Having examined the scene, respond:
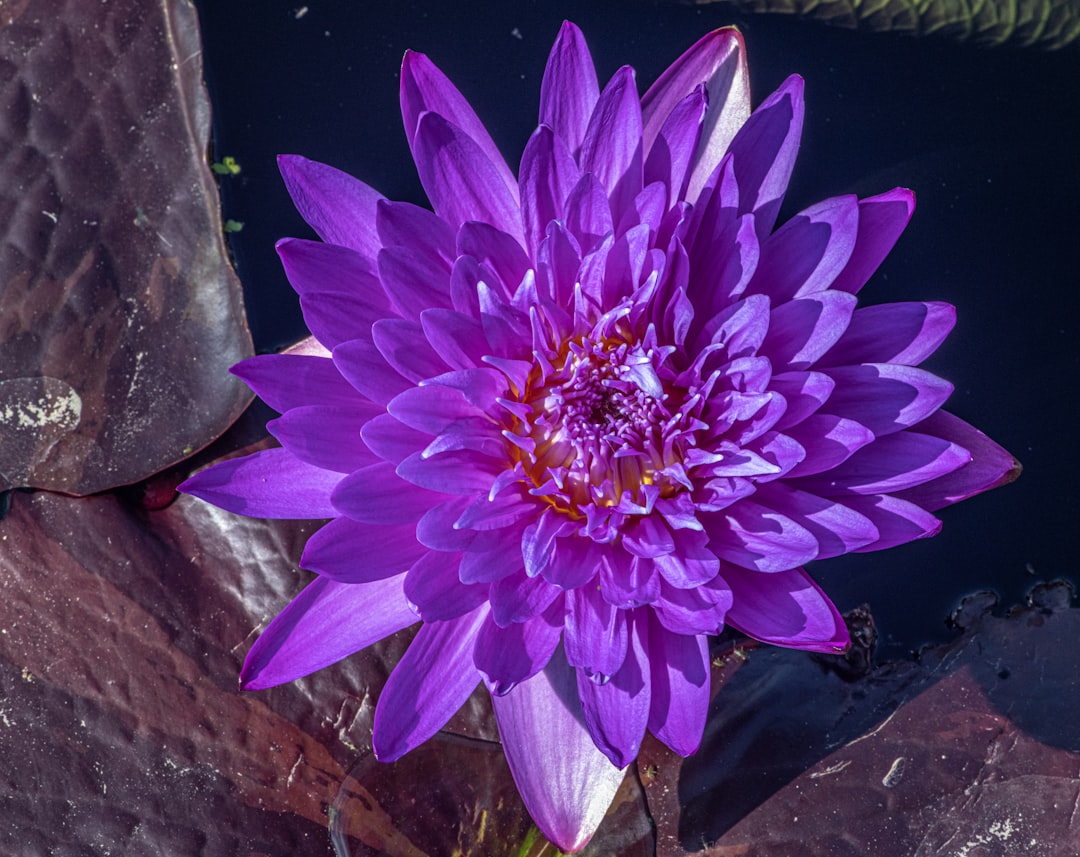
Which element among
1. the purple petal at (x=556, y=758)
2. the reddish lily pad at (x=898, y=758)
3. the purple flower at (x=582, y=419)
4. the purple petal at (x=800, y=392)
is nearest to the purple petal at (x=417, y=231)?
the purple flower at (x=582, y=419)

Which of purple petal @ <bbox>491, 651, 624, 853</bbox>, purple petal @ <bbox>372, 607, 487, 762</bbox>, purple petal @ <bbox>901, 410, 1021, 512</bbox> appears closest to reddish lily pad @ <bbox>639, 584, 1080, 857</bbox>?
purple petal @ <bbox>491, 651, 624, 853</bbox>

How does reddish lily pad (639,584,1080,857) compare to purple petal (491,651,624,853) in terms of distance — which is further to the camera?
reddish lily pad (639,584,1080,857)

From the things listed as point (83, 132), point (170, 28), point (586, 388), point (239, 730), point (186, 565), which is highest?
point (170, 28)

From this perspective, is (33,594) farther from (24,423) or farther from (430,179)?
(430,179)

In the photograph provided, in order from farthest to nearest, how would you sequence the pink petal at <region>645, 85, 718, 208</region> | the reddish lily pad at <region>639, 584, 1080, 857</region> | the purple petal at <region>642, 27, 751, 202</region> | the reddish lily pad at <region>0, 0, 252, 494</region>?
the reddish lily pad at <region>0, 0, 252, 494</region>
the reddish lily pad at <region>639, 584, 1080, 857</region>
the purple petal at <region>642, 27, 751, 202</region>
the pink petal at <region>645, 85, 718, 208</region>

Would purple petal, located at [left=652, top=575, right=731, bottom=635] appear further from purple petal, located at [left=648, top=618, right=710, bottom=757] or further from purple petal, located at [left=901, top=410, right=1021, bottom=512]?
purple petal, located at [left=901, top=410, right=1021, bottom=512]

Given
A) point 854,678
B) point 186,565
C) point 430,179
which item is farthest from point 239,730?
point 854,678

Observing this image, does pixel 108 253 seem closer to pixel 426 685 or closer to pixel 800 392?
pixel 426 685
